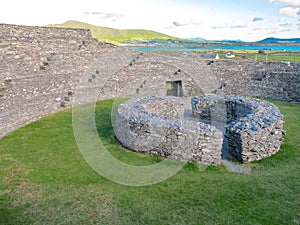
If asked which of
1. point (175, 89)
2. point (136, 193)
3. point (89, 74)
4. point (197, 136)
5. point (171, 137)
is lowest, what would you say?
point (136, 193)

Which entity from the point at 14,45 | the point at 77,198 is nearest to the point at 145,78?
the point at 14,45

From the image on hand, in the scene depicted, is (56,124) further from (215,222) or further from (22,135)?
(215,222)

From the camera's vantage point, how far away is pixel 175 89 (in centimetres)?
2334

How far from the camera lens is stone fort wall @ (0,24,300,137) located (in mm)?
13969

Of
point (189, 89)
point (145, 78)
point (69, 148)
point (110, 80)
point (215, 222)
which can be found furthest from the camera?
point (189, 89)

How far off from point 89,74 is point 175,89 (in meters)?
7.97

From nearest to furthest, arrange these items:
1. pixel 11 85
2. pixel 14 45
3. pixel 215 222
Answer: pixel 215 222, pixel 11 85, pixel 14 45

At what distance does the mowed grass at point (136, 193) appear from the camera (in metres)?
6.84

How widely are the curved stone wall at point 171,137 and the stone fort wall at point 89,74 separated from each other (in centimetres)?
588

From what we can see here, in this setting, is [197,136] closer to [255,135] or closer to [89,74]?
[255,135]

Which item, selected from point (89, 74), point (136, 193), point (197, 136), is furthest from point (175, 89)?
point (136, 193)

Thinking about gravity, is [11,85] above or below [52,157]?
above

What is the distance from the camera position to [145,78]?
21391mm

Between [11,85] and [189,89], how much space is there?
1402 cm
